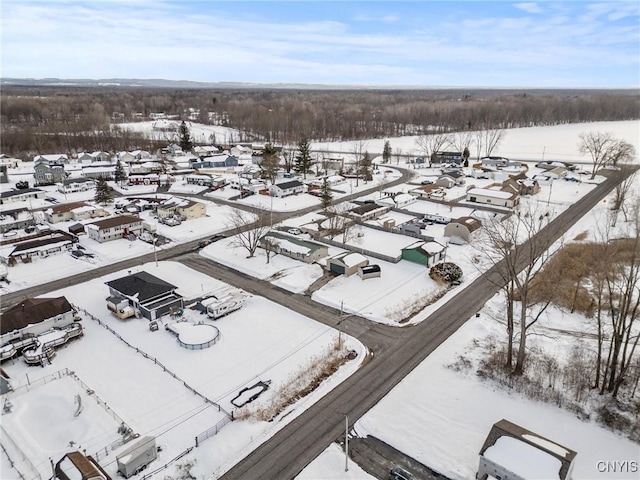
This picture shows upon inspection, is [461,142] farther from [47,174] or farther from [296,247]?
[47,174]

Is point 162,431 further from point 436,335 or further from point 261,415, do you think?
point 436,335

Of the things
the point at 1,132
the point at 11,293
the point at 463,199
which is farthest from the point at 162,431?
the point at 1,132

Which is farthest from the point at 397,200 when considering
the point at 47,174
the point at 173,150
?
the point at 173,150

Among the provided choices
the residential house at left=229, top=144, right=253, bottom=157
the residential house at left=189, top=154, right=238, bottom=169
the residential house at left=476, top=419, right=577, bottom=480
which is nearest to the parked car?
the residential house at left=476, top=419, right=577, bottom=480

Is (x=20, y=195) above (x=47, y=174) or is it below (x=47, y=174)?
below

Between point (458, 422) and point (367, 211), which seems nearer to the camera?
point (458, 422)

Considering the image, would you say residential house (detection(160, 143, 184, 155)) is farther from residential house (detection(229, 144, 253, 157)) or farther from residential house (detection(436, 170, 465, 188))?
residential house (detection(436, 170, 465, 188))
